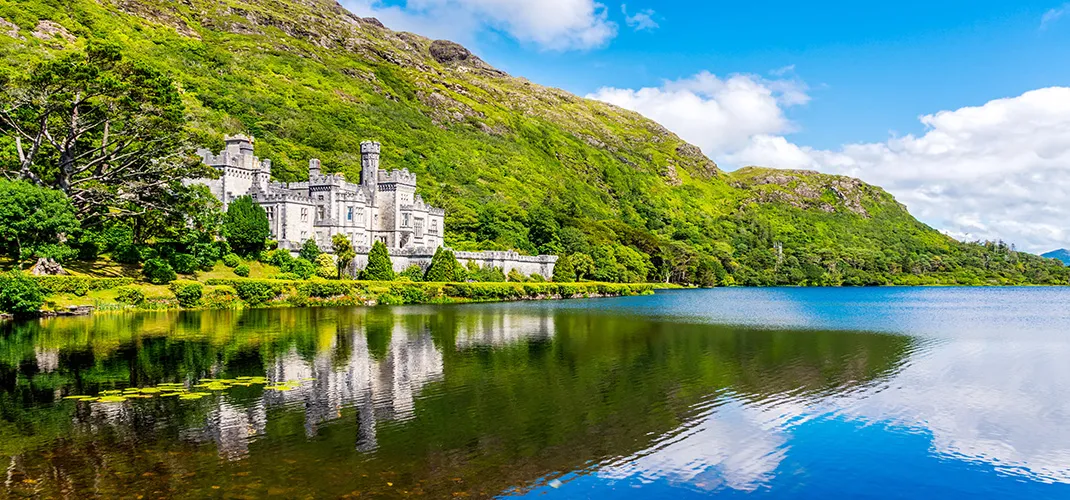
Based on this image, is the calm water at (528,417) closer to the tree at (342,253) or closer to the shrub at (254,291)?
the shrub at (254,291)

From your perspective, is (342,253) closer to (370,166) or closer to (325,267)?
(325,267)

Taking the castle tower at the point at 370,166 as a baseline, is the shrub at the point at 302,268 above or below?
below

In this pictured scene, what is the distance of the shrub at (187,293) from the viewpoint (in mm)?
47156

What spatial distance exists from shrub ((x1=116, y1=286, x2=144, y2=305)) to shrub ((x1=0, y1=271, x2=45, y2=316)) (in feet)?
15.8

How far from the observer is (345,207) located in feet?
238

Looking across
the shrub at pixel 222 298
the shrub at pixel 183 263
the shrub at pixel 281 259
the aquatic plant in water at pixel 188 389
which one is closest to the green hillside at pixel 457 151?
the shrub at pixel 281 259

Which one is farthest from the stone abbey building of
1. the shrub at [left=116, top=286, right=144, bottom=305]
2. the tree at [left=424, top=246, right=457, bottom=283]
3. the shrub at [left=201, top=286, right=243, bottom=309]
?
the shrub at [left=116, top=286, right=144, bottom=305]

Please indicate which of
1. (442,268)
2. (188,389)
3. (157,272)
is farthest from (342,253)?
(188,389)

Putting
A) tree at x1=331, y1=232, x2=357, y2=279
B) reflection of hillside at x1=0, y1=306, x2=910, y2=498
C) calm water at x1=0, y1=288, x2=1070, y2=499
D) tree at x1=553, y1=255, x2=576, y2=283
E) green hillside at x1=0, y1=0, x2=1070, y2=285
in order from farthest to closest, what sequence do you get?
green hillside at x1=0, y1=0, x2=1070, y2=285
tree at x1=553, y1=255, x2=576, y2=283
tree at x1=331, y1=232, x2=357, y2=279
reflection of hillside at x1=0, y1=306, x2=910, y2=498
calm water at x1=0, y1=288, x2=1070, y2=499

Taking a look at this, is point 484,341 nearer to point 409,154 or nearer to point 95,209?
point 95,209

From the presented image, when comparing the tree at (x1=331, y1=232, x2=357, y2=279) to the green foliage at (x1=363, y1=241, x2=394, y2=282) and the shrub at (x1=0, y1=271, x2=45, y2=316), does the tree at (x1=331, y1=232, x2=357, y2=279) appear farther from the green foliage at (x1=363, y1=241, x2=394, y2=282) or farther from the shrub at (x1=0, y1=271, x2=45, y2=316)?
the shrub at (x1=0, y1=271, x2=45, y2=316)

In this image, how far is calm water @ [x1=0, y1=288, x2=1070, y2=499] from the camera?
12.7 m

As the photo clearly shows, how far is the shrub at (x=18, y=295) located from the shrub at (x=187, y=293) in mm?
8344

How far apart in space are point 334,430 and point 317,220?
58.5 m
